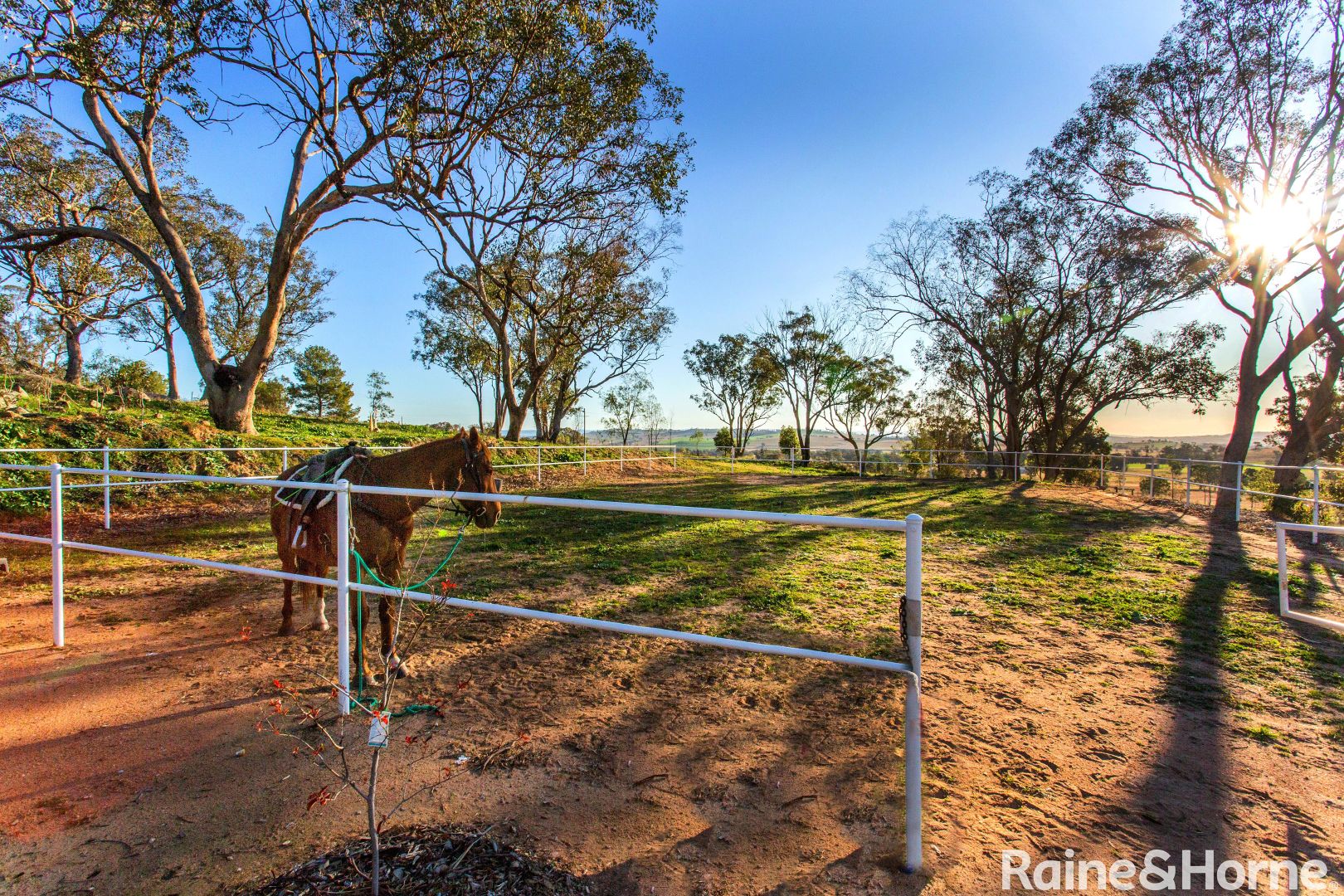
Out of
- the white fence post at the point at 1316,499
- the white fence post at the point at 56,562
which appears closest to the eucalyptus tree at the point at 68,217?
the white fence post at the point at 56,562

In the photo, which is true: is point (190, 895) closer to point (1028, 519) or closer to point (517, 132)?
point (1028, 519)

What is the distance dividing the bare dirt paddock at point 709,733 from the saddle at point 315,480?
86cm

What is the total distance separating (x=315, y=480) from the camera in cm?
391

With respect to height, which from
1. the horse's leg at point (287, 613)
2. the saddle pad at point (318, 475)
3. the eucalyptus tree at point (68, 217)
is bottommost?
the horse's leg at point (287, 613)

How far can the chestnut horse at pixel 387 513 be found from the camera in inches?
145

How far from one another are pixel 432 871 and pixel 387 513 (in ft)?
7.83

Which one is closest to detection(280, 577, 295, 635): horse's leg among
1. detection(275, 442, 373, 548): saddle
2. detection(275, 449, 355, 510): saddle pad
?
detection(275, 442, 373, 548): saddle

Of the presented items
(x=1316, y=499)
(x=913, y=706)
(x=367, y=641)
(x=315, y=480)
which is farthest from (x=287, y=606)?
(x=1316, y=499)

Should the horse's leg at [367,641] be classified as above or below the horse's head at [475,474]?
below

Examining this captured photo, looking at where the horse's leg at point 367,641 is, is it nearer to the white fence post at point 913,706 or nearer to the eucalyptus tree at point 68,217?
the white fence post at point 913,706

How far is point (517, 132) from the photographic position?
43.7 feet

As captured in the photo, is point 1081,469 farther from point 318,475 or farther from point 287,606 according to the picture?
point 287,606

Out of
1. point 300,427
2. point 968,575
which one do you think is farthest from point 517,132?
point 968,575

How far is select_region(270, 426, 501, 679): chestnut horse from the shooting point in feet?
12.1
